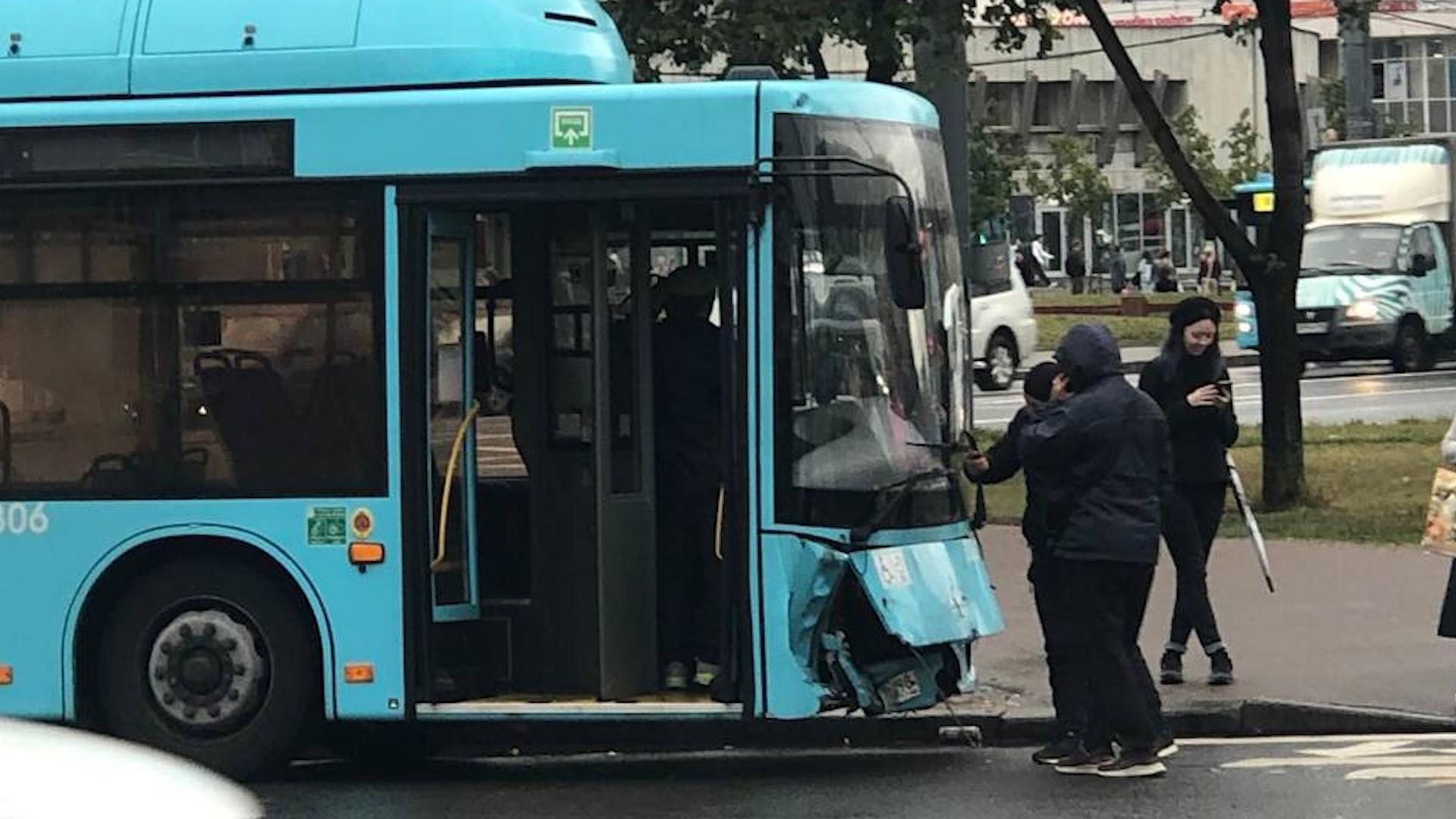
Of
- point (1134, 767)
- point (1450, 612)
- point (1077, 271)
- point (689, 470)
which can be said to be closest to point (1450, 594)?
point (1450, 612)

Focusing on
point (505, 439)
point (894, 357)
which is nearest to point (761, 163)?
point (894, 357)

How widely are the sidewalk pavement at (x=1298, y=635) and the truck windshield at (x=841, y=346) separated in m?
1.91

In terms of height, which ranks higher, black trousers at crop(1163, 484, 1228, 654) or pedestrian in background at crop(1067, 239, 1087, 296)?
pedestrian in background at crop(1067, 239, 1087, 296)

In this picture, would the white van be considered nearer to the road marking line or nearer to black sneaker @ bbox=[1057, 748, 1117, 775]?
the road marking line

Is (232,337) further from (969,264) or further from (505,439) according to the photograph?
(969,264)

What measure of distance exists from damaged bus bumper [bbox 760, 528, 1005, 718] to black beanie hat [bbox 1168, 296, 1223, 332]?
7.16ft

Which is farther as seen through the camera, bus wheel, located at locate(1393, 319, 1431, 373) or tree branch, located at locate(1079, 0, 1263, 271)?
bus wheel, located at locate(1393, 319, 1431, 373)

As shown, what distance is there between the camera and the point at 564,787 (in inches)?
361

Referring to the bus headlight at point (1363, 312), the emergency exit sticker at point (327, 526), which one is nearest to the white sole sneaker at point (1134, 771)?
the emergency exit sticker at point (327, 526)

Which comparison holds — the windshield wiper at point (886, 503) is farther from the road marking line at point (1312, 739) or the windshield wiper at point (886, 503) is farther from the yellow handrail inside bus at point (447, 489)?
the road marking line at point (1312, 739)

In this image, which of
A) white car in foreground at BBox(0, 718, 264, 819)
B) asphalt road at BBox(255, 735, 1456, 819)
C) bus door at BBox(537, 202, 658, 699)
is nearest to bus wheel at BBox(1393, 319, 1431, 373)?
asphalt road at BBox(255, 735, 1456, 819)

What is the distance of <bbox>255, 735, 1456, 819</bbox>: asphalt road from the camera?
8375 mm

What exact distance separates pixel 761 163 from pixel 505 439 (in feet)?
5.28

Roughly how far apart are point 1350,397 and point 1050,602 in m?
20.8
